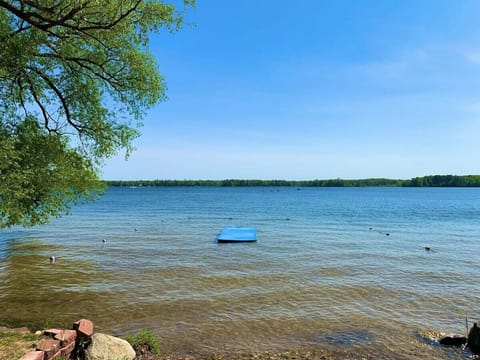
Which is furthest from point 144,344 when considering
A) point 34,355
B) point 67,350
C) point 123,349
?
point 34,355

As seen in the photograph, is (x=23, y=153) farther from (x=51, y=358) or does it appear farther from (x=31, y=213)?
(x=51, y=358)

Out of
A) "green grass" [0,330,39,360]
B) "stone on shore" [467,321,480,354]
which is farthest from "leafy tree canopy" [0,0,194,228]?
"stone on shore" [467,321,480,354]

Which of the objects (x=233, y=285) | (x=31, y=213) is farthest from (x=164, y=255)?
(x=31, y=213)

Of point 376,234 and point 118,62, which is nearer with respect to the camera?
point 118,62

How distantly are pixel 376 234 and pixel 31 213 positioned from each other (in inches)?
1154

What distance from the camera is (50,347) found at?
677 centimetres

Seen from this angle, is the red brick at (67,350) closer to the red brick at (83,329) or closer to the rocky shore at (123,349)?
the rocky shore at (123,349)

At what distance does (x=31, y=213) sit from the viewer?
11766 millimetres

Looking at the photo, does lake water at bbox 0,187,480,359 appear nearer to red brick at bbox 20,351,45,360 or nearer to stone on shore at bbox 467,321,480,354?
stone on shore at bbox 467,321,480,354

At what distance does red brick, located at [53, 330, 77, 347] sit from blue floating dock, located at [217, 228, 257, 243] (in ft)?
64.1

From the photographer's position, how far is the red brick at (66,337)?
23.9 ft

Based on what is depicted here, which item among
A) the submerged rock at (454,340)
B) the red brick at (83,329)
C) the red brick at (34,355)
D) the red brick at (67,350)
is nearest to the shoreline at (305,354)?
the submerged rock at (454,340)

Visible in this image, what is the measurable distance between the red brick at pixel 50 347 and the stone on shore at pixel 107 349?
2.41 ft

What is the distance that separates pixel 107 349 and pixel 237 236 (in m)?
21.2
